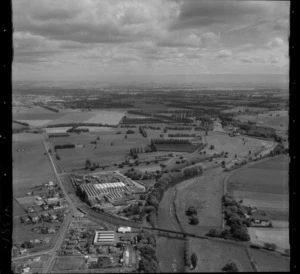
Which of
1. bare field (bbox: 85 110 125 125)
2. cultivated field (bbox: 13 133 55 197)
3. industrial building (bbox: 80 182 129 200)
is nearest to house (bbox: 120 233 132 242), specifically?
cultivated field (bbox: 13 133 55 197)

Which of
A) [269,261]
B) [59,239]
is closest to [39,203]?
[59,239]

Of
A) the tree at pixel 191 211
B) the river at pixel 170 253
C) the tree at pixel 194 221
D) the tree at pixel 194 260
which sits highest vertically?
the tree at pixel 194 260

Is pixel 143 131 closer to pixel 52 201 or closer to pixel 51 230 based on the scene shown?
pixel 52 201

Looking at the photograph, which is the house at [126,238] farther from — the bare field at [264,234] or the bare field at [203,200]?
the bare field at [264,234]

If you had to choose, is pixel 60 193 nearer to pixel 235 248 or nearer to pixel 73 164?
pixel 73 164

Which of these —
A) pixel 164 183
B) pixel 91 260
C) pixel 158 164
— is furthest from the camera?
pixel 158 164

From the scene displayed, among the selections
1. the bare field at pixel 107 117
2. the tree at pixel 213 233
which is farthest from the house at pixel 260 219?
the bare field at pixel 107 117
